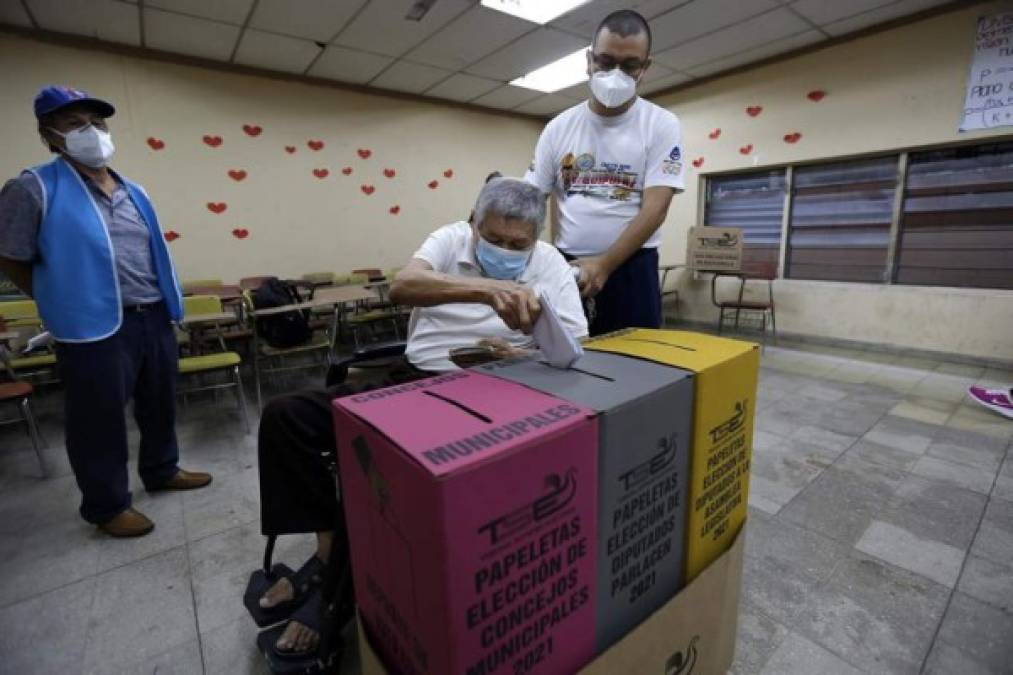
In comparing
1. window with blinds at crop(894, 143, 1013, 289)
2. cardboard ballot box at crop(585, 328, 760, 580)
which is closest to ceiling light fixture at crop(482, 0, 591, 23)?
window with blinds at crop(894, 143, 1013, 289)

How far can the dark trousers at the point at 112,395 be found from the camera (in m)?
1.65

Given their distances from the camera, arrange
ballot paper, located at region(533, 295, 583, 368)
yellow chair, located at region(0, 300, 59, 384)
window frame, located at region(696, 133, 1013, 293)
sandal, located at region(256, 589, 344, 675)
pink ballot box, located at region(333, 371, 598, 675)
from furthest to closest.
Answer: window frame, located at region(696, 133, 1013, 293), yellow chair, located at region(0, 300, 59, 384), sandal, located at region(256, 589, 344, 675), ballot paper, located at region(533, 295, 583, 368), pink ballot box, located at region(333, 371, 598, 675)

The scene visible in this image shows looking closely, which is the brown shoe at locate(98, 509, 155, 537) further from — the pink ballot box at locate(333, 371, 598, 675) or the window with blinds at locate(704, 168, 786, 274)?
the window with blinds at locate(704, 168, 786, 274)

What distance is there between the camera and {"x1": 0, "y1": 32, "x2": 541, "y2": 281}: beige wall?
388 centimetres

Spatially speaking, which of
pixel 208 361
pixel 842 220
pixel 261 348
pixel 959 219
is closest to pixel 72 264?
pixel 208 361

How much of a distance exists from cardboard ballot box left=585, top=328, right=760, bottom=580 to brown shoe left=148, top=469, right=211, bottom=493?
6.72 ft

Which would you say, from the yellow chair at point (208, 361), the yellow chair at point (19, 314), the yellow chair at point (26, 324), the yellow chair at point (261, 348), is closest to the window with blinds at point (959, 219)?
the yellow chair at point (261, 348)

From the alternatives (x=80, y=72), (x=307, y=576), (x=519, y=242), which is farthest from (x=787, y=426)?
(x=80, y=72)

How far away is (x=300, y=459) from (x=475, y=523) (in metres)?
0.77

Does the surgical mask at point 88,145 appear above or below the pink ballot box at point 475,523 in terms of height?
above

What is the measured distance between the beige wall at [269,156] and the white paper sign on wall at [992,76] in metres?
4.62

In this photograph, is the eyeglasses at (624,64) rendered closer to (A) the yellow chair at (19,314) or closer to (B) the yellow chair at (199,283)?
(A) the yellow chair at (19,314)

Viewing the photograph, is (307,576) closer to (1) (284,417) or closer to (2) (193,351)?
(1) (284,417)

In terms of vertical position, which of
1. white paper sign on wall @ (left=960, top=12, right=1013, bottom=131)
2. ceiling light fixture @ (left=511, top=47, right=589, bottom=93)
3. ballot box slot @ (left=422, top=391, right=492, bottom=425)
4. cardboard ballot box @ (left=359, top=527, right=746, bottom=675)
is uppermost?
ceiling light fixture @ (left=511, top=47, right=589, bottom=93)
